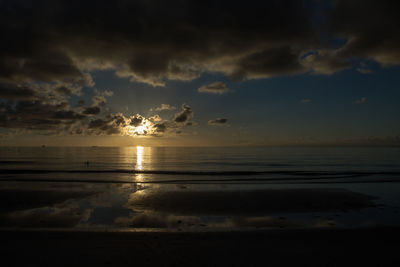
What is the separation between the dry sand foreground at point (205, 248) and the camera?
329 inches

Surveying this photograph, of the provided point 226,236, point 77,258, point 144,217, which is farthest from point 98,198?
point 226,236

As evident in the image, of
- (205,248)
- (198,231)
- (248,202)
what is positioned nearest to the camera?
(205,248)

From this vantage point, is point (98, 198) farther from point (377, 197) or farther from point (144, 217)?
point (377, 197)

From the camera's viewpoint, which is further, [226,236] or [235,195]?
[235,195]

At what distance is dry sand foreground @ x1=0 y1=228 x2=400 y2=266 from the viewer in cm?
836

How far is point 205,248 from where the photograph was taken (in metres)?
9.39

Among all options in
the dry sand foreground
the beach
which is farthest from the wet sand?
the dry sand foreground

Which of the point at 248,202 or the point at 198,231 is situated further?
the point at 248,202

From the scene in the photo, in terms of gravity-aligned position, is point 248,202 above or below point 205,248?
below

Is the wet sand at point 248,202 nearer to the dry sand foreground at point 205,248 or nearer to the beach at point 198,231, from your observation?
the beach at point 198,231

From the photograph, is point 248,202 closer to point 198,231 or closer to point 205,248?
point 198,231

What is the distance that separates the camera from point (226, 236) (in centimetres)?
1070

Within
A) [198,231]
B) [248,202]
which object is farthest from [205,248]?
[248,202]

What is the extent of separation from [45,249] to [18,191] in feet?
60.2
